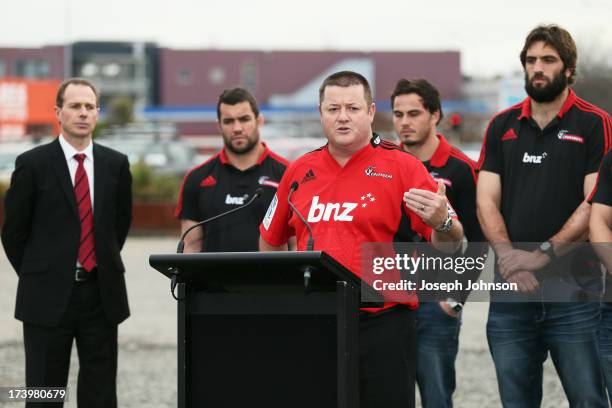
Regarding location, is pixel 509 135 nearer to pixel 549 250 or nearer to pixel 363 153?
pixel 549 250

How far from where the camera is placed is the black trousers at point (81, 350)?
553cm

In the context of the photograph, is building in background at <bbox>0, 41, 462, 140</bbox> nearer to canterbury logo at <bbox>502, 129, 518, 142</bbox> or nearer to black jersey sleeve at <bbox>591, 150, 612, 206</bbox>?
canterbury logo at <bbox>502, 129, 518, 142</bbox>

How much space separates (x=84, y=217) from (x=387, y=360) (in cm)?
248

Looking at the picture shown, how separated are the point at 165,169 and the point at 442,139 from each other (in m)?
19.1

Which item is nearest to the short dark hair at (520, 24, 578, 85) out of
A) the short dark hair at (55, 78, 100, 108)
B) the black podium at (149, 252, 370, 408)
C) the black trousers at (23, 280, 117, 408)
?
the black podium at (149, 252, 370, 408)

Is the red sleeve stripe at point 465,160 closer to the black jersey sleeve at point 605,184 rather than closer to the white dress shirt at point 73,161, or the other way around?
the black jersey sleeve at point 605,184

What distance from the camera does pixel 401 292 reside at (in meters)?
4.15

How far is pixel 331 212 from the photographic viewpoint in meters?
4.16

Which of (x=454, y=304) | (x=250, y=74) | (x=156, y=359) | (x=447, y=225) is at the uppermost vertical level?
(x=250, y=74)

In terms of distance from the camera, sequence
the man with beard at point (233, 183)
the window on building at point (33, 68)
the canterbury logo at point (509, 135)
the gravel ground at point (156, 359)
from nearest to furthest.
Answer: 1. the canterbury logo at point (509, 135)
2. the man with beard at point (233, 183)
3. the gravel ground at point (156, 359)
4. the window on building at point (33, 68)

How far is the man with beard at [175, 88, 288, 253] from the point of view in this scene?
6.27 metres

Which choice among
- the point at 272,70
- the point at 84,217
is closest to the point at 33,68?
the point at 272,70

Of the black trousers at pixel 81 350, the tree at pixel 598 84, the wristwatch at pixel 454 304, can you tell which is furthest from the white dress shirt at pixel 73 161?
the tree at pixel 598 84

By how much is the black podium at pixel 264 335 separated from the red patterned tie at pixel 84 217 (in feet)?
7.50
